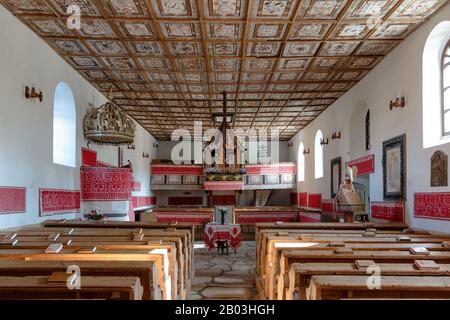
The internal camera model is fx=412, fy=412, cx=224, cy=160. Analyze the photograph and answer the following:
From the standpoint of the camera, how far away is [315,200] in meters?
14.5

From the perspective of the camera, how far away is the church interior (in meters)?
3.25

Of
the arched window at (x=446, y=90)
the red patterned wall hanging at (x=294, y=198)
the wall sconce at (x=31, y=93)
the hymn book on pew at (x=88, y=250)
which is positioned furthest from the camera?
the red patterned wall hanging at (x=294, y=198)

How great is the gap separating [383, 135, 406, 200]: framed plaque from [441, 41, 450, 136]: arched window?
1.03 meters

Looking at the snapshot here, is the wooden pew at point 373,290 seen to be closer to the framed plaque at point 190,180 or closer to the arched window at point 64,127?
the arched window at point 64,127

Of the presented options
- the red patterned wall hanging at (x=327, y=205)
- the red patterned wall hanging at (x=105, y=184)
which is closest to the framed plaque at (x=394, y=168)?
the red patterned wall hanging at (x=327, y=205)

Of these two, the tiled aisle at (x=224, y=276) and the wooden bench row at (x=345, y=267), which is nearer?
the wooden bench row at (x=345, y=267)

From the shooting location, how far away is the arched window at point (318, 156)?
560 inches

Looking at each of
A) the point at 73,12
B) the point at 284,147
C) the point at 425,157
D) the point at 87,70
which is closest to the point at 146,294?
the point at 73,12

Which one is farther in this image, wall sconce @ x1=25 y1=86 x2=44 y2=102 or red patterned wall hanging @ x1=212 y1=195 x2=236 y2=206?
red patterned wall hanging @ x1=212 y1=195 x2=236 y2=206

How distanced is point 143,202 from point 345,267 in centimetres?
1413

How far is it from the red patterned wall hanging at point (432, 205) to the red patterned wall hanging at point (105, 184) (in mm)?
5799

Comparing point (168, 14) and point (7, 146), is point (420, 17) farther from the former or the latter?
point (7, 146)

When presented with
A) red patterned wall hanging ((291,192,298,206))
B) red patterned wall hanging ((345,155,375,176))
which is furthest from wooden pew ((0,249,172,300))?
red patterned wall hanging ((291,192,298,206))

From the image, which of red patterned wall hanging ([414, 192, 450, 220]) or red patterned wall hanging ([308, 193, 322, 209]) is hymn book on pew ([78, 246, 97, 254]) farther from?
red patterned wall hanging ([308, 193, 322, 209])
